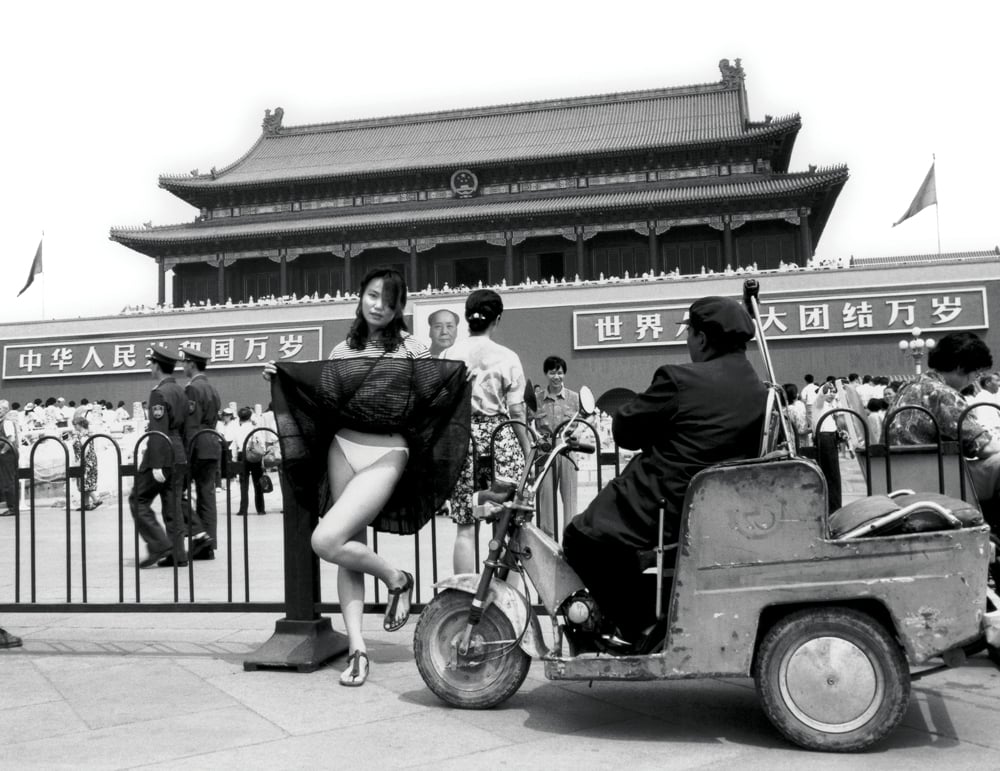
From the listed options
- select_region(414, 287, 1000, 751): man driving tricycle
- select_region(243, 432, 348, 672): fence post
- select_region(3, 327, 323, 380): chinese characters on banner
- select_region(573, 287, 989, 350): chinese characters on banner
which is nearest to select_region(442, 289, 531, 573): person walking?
select_region(243, 432, 348, 672): fence post

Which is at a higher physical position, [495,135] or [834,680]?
[495,135]

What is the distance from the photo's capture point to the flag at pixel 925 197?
2064 centimetres

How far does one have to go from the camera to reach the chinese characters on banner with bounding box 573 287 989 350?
19.8 metres

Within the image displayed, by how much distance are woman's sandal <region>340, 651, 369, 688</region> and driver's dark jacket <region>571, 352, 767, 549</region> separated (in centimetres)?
107

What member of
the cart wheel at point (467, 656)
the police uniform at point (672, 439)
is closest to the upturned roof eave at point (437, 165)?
the police uniform at point (672, 439)

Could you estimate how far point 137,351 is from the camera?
24.1m

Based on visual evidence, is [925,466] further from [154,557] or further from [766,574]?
[154,557]

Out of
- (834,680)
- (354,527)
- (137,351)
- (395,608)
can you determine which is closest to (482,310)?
(354,527)

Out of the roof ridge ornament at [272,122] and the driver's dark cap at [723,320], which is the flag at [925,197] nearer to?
the roof ridge ornament at [272,122]

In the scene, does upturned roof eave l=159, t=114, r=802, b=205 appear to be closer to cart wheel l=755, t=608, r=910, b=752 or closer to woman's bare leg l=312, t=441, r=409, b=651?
woman's bare leg l=312, t=441, r=409, b=651

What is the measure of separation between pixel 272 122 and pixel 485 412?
27700 mm

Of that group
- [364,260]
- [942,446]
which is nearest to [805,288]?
[364,260]

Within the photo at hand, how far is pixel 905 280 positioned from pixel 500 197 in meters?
9.98

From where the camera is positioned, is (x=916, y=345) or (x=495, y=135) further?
(x=495, y=135)
